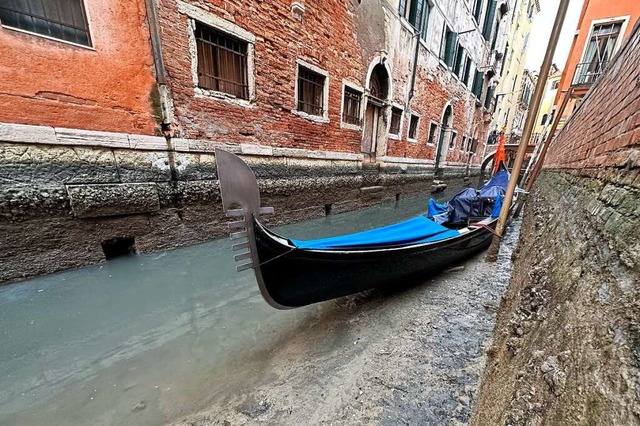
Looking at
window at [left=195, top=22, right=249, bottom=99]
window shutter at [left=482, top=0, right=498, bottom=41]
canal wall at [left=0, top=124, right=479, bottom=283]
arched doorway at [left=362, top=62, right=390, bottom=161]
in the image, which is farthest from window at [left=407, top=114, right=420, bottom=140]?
window shutter at [left=482, top=0, right=498, bottom=41]

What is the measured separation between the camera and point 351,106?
6.23 metres

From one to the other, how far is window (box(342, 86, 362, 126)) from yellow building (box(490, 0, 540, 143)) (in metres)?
13.1

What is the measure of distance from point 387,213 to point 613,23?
10567 mm

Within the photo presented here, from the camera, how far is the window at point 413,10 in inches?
273

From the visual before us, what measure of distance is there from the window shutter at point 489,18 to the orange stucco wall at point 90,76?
15.0m

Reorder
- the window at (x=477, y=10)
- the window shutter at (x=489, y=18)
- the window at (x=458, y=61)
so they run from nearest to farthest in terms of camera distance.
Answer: the window at (x=458, y=61) → the window at (x=477, y=10) → the window shutter at (x=489, y=18)

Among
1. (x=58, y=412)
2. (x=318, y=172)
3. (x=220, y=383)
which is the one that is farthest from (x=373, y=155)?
(x=58, y=412)

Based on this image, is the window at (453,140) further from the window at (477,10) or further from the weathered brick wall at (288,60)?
the weathered brick wall at (288,60)

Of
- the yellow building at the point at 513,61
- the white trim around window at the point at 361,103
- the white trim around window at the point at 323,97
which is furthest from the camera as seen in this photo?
the yellow building at the point at 513,61

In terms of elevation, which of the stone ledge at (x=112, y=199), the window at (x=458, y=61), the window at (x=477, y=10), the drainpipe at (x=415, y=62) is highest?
the window at (x=477, y=10)

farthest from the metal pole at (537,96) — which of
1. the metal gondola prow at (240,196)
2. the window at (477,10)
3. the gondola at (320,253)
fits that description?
the window at (477,10)

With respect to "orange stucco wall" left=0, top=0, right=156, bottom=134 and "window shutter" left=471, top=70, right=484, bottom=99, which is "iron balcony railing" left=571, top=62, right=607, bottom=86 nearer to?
"window shutter" left=471, top=70, right=484, bottom=99

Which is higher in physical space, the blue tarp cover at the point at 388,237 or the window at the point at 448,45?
the window at the point at 448,45

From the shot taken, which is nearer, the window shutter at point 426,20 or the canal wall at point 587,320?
the canal wall at point 587,320
